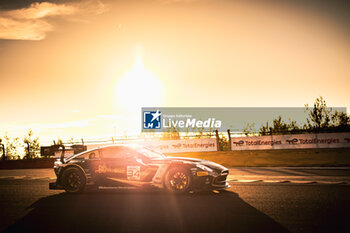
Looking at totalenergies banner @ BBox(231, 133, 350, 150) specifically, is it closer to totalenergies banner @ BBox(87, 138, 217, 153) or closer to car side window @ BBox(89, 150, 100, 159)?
totalenergies banner @ BBox(87, 138, 217, 153)

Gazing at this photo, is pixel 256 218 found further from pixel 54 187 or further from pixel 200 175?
pixel 54 187

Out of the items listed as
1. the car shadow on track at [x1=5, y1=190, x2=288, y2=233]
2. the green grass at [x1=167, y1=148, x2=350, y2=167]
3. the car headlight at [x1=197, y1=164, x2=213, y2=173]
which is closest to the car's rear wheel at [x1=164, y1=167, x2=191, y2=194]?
the car shadow on track at [x1=5, y1=190, x2=288, y2=233]

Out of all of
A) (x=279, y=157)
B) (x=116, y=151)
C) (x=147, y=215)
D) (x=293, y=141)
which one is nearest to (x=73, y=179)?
(x=116, y=151)

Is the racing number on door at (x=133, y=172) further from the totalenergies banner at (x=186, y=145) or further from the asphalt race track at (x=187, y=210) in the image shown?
the totalenergies banner at (x=186, y=145)

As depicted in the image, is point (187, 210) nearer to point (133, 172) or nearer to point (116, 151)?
point (133, 172)

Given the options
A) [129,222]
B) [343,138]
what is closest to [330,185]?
[129,222]

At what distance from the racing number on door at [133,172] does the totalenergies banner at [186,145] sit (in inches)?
701

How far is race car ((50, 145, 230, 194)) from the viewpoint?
8.06 metres

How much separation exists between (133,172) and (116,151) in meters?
1.06

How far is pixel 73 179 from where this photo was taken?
9.07 meters

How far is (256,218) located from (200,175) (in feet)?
8.60

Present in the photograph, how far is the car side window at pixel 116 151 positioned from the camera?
8828 mm

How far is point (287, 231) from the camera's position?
4.64 metres

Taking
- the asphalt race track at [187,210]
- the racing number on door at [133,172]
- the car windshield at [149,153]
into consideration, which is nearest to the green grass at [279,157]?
the asphalt race track at [187,210]
